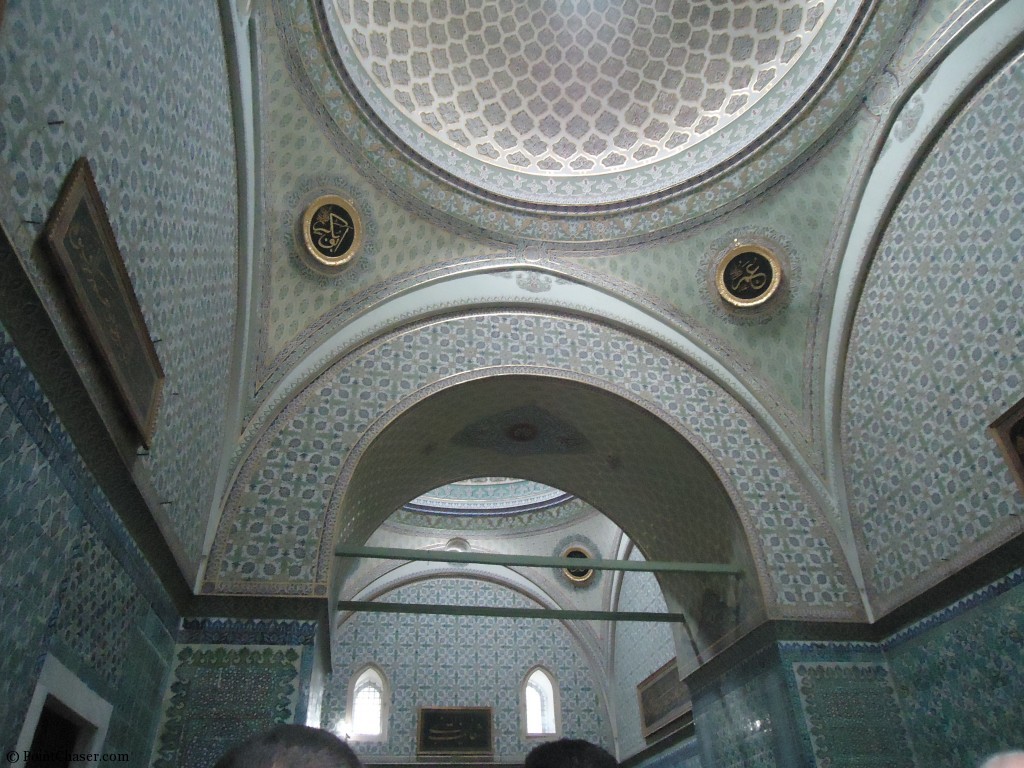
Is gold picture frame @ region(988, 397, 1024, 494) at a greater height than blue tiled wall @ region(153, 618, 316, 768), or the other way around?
gold picture frame @ region(988, 397, 1024, 494)

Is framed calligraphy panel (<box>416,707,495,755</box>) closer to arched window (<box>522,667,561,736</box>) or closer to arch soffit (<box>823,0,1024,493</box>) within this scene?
arched window (<box>522,667,561,736</box>)

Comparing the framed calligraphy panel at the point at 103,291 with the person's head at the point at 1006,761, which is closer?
the person's head at the point at 1006,761

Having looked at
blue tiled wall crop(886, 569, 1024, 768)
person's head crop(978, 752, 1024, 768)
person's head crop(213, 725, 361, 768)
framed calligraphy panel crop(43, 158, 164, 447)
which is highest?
framed calligraphy panel crop(43, 158, 164, 447)

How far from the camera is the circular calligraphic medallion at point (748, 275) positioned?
298 inches

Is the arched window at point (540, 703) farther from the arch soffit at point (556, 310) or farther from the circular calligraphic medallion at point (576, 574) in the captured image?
the arch soffit at point (556, 310)

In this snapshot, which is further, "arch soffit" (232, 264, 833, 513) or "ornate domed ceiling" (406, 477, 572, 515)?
"ornate domed ceiling" (406, 477, 572, 515)

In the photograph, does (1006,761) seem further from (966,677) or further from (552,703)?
(552,703)

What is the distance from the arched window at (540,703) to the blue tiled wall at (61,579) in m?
8.17

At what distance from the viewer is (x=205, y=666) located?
535 centimetres

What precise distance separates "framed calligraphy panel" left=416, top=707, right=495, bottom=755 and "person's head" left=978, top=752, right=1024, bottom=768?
1145 cm

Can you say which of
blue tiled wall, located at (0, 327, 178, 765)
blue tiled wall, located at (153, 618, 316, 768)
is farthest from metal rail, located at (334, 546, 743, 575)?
blue tiled wall, located at (0, 327, 178, 765)

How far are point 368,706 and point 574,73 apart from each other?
944cm

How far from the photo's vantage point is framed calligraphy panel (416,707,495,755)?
11.5 metres

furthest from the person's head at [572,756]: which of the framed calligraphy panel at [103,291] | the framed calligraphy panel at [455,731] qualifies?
the framed calligraphy panel at [455,731]
